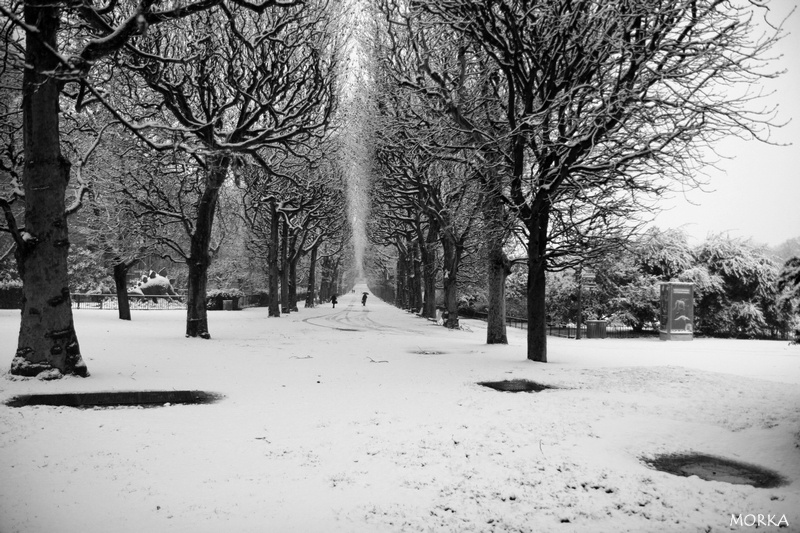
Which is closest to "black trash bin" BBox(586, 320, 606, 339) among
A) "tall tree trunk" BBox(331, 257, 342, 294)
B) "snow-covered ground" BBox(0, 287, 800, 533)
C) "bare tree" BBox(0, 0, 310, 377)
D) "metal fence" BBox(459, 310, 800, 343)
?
"metal fence" BBox(459, 310, 800, 343)

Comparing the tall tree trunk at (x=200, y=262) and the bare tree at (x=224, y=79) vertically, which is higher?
the bare tree at (x=224, y=79)

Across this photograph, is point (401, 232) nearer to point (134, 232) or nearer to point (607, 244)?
point (134, 232)

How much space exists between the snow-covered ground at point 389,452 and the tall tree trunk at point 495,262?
577 centimetres

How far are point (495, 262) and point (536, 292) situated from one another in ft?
11.6

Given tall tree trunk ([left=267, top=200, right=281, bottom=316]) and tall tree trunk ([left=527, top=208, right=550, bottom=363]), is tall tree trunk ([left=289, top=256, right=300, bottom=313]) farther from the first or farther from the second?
tall tree trunk ([left=527, top=208, right=550, bottom=363])

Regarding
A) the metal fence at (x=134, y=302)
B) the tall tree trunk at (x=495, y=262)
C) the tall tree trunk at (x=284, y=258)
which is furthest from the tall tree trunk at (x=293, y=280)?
the tall tree trunk at (x=495, y=262)

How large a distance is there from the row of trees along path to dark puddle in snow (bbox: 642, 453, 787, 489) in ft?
21.5

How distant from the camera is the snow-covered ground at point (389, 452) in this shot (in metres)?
3.95

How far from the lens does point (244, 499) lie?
4.15 meters

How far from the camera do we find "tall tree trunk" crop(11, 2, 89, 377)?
841 cm

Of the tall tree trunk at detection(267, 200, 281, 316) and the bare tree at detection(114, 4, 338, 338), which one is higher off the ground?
the bare tree at detection(114, 4, 338, 338)

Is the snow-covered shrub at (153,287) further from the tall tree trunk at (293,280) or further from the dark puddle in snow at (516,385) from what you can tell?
the dark puddle in snow at (516,385)

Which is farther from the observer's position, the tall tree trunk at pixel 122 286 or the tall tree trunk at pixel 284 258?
the tall tree trunk at pixel 284 258

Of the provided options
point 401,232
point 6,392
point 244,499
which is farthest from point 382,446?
point 401,232
